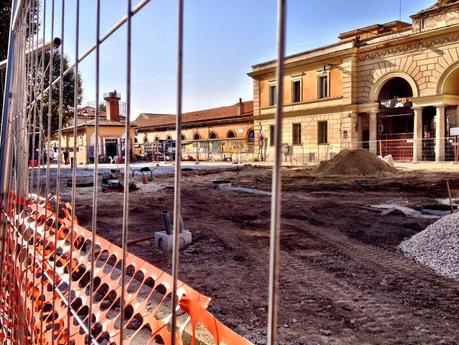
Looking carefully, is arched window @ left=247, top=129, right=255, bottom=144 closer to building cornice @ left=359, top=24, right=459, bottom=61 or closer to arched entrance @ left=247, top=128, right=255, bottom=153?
arched entrance @ left=247, top=128, right=255, bottom=153

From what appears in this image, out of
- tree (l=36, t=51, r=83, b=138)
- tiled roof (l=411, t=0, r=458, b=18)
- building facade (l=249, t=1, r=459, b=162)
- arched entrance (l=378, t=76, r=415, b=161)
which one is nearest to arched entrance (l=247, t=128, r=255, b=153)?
building facade (l=249, t=1, r=459, b=162)

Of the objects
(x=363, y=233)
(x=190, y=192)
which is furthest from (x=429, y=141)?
(x=363, y=233)

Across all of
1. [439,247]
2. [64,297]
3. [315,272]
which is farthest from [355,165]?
[64,297]

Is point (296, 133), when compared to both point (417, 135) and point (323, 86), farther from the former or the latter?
point (417, 135)

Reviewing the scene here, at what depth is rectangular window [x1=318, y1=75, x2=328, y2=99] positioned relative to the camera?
108 feet

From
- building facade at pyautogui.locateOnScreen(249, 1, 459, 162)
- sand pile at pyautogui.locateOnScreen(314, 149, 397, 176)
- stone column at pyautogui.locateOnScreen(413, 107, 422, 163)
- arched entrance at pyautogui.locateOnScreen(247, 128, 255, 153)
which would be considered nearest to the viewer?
sand pile at pyautogui.locateOnScreen(314, 149, 397, 176)

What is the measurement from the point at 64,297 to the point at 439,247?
4.43 meters

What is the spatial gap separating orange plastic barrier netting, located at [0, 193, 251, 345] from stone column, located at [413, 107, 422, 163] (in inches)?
1030

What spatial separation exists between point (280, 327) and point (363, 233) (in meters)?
3.91

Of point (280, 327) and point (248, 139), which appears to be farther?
point (248, 139)

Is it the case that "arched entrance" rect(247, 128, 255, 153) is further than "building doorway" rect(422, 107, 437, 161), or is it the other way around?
"arched entrance" rect(247, 128, 255, 153)

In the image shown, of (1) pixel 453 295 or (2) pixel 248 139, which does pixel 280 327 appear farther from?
(2) pixel 248 139

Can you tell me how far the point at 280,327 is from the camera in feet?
11.0

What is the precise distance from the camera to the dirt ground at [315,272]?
3340 mm
